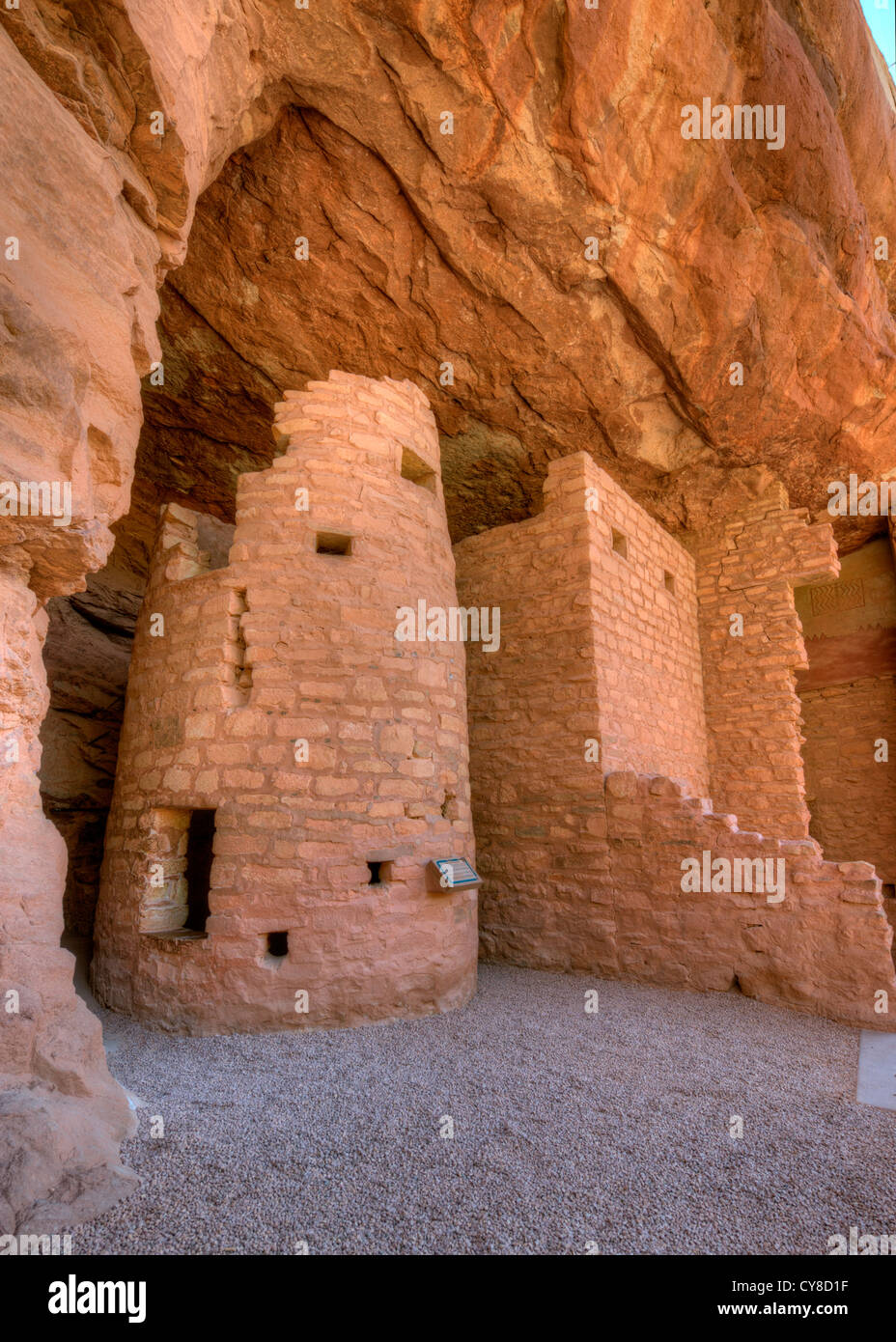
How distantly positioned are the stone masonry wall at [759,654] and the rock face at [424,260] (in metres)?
0.62

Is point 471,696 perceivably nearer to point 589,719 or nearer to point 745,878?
point 589,719

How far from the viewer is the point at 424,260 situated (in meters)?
6.58

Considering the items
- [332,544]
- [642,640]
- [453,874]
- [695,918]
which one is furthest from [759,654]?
[332,544]

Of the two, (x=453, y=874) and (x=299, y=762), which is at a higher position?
(x=299, y=762)

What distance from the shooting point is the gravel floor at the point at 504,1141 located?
2.35 m

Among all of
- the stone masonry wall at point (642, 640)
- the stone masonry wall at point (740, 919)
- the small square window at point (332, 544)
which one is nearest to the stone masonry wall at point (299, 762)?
the small square window at point (332, 544)

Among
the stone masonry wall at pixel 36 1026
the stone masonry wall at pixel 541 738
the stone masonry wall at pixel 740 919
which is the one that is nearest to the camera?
the stone masonry wall at pixel 36 1026

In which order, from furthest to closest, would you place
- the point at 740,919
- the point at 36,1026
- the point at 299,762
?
the point at 740,919 → the point at 299,762 → the point at 36,1026

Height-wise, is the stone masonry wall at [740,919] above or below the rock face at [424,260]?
below

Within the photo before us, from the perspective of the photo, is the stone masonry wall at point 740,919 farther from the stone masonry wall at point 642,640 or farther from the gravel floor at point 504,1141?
the stone masonry wall at point 642,640

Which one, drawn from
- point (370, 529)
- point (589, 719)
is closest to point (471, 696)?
point (589, 719)

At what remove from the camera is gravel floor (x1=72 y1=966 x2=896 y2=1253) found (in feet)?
7.70

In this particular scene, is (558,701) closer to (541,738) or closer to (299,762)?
(541,738)

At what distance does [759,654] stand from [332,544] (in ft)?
21.0
